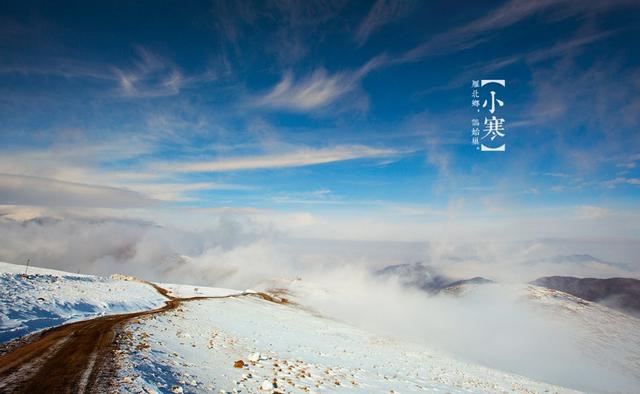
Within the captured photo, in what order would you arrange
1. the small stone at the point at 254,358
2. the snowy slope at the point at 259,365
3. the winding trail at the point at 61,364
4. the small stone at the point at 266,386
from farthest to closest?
1. the small stone at the point at 254,358
2. the small stone at the point at 266,386
3. the snowy slope at the point at 259,365
4. the winding trail at the point at 61,364

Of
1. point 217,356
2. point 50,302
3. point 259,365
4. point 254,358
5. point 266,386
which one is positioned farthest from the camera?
point 50,302

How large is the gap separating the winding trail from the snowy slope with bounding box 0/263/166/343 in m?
3.73

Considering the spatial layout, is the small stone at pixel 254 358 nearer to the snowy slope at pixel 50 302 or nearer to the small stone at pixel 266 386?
the small stone at pixel 266 386

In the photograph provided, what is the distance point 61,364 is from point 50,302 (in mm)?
20103

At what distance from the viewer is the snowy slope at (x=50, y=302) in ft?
70.3

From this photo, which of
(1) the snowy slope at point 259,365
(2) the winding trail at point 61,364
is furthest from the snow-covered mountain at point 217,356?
(2) the winding trail at point 61,364

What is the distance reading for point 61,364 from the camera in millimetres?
12789

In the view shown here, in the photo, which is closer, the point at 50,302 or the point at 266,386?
the point at 266,386

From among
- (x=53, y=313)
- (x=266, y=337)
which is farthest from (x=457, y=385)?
(x=53, y=313)

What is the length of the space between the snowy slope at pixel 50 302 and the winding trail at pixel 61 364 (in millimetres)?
3727

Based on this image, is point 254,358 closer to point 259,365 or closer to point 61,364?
point 259,365

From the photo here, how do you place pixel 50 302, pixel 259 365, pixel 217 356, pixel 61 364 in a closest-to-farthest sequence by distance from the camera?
pixel 61 364 → pixel 259 365 → pixel 217 356 → pixel 50 302

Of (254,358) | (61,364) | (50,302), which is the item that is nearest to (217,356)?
(254,358)

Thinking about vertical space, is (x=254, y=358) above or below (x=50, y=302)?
above
